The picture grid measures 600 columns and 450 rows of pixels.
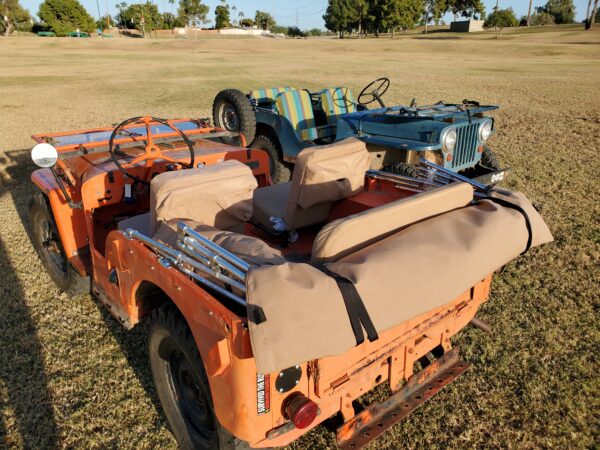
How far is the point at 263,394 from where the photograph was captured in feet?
6.50

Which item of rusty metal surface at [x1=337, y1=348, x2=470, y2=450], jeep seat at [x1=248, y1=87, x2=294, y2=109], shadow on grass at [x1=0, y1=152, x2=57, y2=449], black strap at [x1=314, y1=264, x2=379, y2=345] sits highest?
jeep seat at [x1=248, y1=87, x2=294, y2=109]

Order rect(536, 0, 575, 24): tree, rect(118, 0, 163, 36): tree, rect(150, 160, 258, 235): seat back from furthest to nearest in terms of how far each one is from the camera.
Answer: rect(118, 0, 163, 36): tree
rect(536, 0, 575, 24): tree
rect(150, 160, 258, 235): seat back

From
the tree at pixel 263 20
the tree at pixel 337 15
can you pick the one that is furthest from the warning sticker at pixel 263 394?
the tree at pixel 263 20

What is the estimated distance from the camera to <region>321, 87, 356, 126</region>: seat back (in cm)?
780

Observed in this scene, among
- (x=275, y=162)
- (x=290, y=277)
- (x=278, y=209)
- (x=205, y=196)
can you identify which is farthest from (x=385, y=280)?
(x=275, y=162)

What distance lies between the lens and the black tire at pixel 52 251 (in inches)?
160

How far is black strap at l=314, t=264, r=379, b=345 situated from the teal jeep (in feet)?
9.81

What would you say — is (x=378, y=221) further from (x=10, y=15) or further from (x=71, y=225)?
(x=10, y=15)

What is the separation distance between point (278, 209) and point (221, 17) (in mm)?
110126

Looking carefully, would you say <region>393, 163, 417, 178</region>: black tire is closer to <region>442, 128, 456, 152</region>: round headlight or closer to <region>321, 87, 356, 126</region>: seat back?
<region>442, 128, 456, 152</region>: round headlight

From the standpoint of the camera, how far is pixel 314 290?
1.75 m

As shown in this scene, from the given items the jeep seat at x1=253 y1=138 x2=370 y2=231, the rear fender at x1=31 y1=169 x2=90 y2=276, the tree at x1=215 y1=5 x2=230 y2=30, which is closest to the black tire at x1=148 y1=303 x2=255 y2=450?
the jeep seat at x1=253 y1=138 x2=370 y2=231

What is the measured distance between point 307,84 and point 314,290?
19.1 metres

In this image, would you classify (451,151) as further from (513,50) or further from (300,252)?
(513,50)
